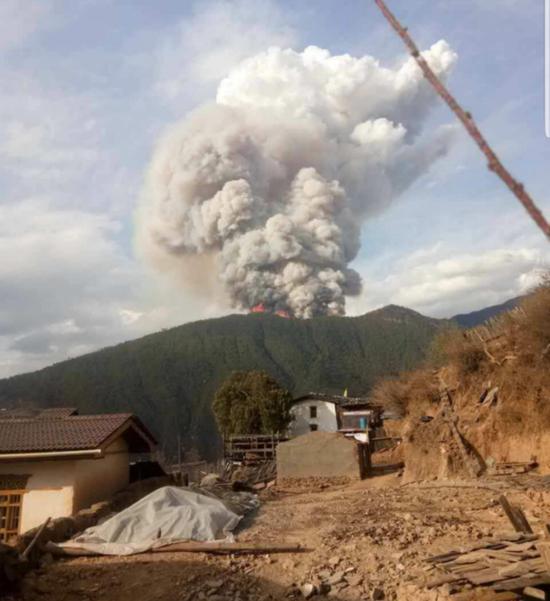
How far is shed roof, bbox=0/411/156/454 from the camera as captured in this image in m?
11.8

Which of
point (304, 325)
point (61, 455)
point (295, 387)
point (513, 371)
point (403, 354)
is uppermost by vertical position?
point (304, 325)

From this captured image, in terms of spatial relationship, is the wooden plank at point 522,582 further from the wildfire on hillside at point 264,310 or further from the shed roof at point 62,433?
the wildfire on hillside at point 264,310

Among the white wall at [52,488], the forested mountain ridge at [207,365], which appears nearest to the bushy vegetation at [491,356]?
the white wall at [52,488]

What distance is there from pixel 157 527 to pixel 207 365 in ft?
280

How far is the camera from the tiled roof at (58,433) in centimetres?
1180

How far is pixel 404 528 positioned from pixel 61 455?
7.37 m

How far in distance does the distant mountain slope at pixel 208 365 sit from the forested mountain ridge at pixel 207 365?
0.17 meters

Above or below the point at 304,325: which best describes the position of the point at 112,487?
below

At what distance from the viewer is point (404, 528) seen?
30.8 feet

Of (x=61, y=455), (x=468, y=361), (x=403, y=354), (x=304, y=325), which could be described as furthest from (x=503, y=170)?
(x=304, y=325)

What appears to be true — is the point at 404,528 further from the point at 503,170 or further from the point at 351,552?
the point at 503,170

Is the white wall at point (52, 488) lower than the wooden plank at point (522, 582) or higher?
higher

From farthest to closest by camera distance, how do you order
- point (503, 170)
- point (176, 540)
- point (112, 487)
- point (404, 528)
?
1. point (112, 487)
2. point (404, 528)
3. point (176, 540)
4. point (503, 170)

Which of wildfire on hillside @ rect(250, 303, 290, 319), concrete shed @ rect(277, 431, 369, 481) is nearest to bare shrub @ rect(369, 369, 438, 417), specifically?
concrete shed @ rect(277, 431, 369, 481)
